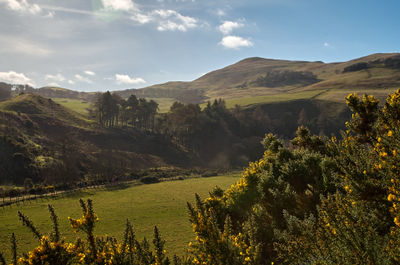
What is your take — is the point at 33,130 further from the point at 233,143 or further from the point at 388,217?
the point at 388,217

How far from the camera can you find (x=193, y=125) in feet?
371

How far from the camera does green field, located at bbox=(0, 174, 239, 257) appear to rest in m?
28.1

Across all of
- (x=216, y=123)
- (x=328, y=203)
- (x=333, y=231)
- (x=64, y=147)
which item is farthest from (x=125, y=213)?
(x=216, y=123)

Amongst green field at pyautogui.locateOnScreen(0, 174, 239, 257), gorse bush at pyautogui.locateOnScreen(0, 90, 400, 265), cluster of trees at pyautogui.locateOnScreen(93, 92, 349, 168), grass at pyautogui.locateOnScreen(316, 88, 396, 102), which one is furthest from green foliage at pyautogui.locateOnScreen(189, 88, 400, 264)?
grass at pyautogui.locateOnScreen(316, 88, 396, 102)

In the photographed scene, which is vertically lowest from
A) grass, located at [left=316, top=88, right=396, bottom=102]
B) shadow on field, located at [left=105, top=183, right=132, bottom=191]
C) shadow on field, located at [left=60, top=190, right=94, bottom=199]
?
shadow on field, located at [left=105, top=183, right=132, bottom=191]

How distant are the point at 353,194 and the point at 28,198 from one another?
51.6m

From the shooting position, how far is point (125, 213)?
3816 centimetres

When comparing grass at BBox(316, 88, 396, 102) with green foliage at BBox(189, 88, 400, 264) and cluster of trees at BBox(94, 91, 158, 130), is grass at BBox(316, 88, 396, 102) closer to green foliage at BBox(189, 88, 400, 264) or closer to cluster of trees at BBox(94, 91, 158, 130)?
cluster of trees at BBox(94, 91, 158, 130)

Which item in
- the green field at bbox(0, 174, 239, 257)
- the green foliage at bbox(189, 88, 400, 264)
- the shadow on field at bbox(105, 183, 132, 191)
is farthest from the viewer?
the shadow on field at bbox(105, 183, 132, 191)

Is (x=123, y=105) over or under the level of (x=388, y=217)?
over

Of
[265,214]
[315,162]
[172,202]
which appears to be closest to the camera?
[265,214]

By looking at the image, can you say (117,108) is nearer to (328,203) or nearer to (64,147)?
(64,147)

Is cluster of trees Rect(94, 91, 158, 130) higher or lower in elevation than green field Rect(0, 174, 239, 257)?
higher

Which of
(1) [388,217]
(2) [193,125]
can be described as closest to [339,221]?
(1) [388,217]
